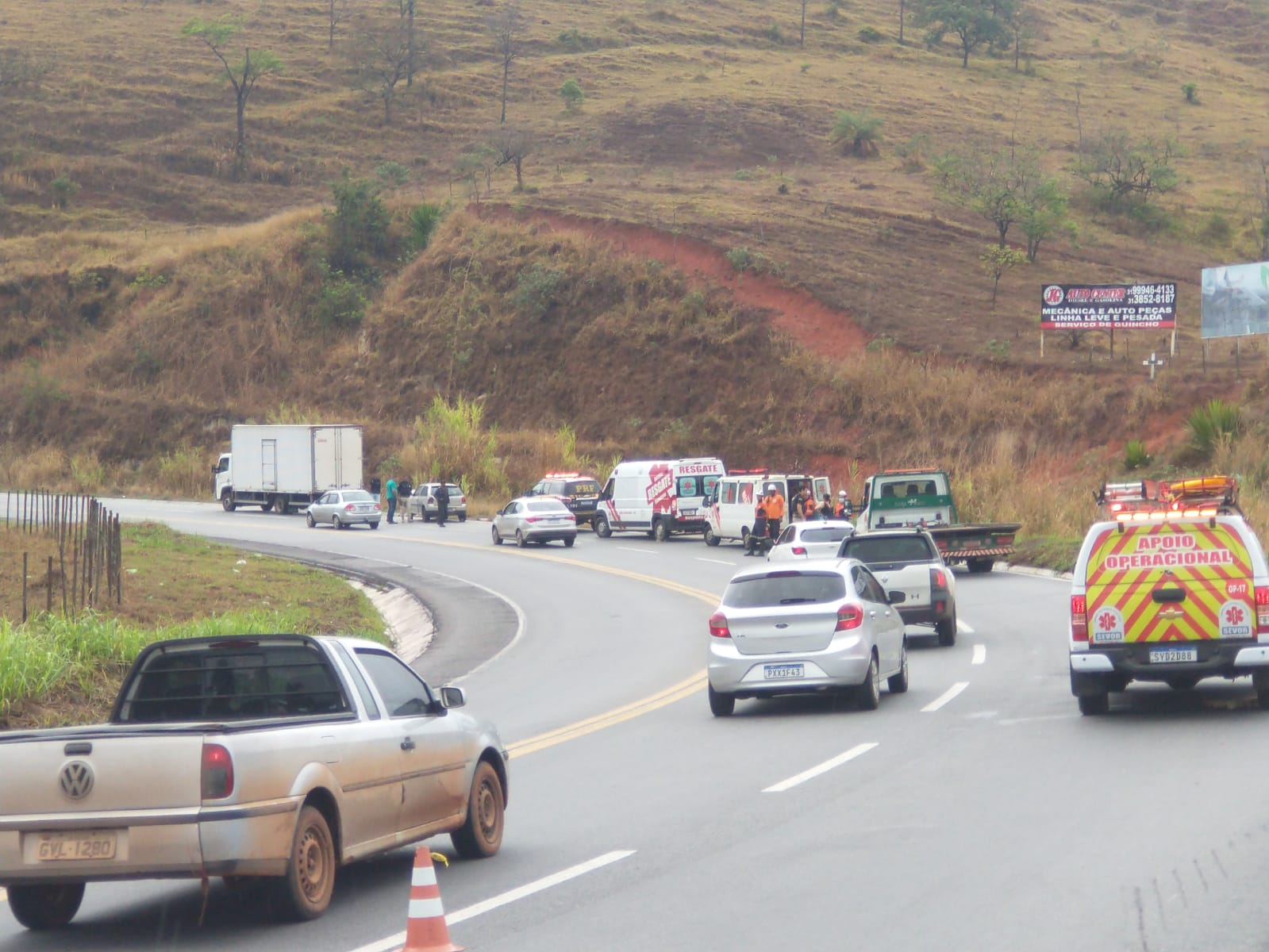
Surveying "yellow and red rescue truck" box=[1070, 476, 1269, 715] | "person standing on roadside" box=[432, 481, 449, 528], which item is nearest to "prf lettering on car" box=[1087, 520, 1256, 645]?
"yellow and red rescue truck" box=[1070, 476, 1269, 715]

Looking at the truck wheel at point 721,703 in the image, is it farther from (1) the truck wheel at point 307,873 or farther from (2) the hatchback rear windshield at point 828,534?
(2) the hatchback rear windshield at point 828,534

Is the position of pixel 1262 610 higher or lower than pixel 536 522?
higher

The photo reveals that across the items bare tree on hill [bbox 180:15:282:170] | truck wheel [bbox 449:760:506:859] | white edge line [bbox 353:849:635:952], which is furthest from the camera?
bare tree on hill [bbox 180:15:282:170]

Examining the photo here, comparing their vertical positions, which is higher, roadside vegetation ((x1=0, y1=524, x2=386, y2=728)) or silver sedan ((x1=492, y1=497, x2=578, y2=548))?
silver sedan ((x1=492, y1=497, x2=578, y2=548))

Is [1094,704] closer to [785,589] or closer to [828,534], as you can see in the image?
[785,589]

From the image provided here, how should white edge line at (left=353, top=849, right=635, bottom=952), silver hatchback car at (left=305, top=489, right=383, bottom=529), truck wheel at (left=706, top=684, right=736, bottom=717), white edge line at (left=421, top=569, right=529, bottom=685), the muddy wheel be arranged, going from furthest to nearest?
silver hatchback car at (left=305, top=489, right=383, bottom=529) → the muddy wheel → white edge line at (left=421, top=569, right=529, bottom=685) → truck wheel at (left=706, top=684, right=736, bottom=717) → white edge line at (left=353, top=849, right=635, bottom=952)

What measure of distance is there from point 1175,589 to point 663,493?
31.7 meters

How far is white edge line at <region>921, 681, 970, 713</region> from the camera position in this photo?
1571cm

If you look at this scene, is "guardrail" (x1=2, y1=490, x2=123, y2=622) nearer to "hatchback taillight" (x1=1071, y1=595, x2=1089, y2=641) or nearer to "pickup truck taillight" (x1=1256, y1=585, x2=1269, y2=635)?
"hatchback taillight" (x1=1071, y1=595, x2=1089, y2=641)

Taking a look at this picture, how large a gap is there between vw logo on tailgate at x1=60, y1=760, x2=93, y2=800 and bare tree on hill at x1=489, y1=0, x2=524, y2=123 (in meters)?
103

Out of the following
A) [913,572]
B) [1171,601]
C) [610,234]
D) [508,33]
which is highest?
[508,33]

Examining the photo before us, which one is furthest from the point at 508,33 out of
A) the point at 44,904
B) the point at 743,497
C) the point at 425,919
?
the point at 425,919

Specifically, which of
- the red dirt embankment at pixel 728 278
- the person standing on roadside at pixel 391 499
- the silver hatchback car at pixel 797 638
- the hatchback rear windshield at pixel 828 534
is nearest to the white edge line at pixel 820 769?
the silver hatchback car at pixel 797 638

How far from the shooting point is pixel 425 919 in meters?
6.70
